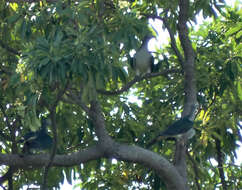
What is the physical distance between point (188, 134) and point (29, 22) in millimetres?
3011

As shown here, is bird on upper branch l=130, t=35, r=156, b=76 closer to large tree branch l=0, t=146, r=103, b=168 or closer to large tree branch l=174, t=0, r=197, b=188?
large tree branch l=174, t=0, r=197, b=188

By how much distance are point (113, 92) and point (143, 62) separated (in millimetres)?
2234

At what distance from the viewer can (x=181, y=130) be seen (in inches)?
342

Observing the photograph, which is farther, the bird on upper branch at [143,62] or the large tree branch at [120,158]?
the bird on upper branch at [143,62]

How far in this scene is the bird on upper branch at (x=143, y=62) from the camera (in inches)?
411

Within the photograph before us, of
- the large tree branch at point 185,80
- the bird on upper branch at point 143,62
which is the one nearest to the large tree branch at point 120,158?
the large tree branch at point 185,80

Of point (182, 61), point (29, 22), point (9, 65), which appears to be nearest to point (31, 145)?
point (9, 65)

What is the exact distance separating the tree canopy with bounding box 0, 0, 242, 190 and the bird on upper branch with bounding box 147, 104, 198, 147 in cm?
11

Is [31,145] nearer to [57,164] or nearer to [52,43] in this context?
[57,164]

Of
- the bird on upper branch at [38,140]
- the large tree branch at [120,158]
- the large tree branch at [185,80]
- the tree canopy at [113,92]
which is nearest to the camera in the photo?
the tree canopy at [113,92]

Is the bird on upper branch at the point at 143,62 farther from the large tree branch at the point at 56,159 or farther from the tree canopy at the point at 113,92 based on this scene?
the large tree branch at the point at 56,159

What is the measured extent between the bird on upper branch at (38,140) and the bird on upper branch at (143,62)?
197 centimetres

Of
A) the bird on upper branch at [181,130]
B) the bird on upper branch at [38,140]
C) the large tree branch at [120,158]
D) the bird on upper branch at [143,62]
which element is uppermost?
the bird on upper branch at [143,62]

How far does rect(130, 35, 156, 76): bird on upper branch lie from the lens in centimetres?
1045
